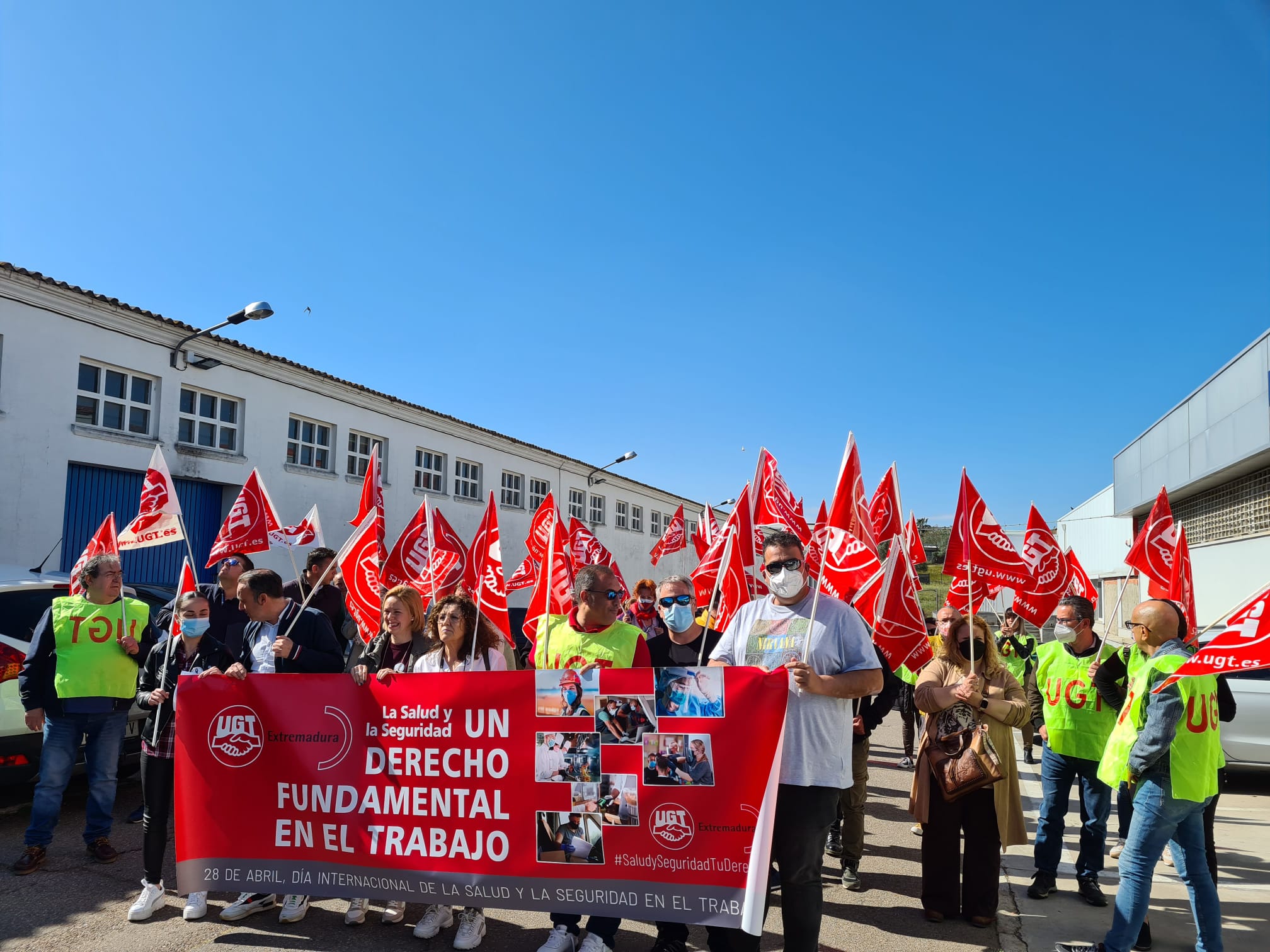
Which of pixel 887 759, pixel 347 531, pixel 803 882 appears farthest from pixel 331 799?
pixel 347 531

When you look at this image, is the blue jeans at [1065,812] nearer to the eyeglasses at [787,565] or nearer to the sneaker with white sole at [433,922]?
the eyeglasses at [787,565]

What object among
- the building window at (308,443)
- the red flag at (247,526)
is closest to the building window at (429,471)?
the building window at (308,443)

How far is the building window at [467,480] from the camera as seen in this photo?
2598 centimetres

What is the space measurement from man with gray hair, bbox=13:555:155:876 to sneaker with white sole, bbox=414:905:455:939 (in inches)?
101

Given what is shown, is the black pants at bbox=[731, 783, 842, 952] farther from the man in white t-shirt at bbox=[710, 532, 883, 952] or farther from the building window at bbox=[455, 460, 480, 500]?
the building window at bbox=[455, 460, 480, 500]

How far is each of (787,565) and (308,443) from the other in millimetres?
18041

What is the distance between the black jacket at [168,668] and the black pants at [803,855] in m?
A: 3.55

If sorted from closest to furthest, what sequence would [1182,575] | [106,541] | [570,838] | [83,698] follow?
1. [570,838]
2. [83,698]
3. [106,541]
4. [1182,575]

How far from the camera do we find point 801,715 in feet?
12.8

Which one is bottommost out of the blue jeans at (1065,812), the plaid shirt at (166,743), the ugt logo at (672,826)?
the blue jeans at (1065,812)

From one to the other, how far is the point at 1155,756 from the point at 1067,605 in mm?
1986

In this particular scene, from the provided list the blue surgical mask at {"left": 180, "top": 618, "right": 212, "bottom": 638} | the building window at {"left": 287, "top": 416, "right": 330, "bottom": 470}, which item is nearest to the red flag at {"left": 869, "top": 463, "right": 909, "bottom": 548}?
the blue surgical mask at {"left": 180, "top": 618, "right": 212, "bottom": 638}

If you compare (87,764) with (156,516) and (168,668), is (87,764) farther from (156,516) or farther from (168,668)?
(156,516)

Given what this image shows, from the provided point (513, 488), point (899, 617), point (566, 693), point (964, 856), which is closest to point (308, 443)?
point (513, 488)
